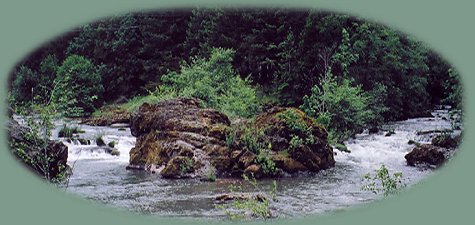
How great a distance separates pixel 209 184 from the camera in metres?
15.9

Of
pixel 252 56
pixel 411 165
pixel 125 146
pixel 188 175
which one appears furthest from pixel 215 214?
pixel 252 56

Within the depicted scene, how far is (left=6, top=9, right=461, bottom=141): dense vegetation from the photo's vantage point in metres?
24.4

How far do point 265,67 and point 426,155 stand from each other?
1530 centimetres

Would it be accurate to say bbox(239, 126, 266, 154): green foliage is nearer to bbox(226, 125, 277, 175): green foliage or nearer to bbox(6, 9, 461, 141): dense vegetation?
bbox(226, 125, 277, 175): green foliage

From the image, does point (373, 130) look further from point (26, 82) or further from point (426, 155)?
point (26, 82)

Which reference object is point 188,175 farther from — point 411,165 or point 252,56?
point 252,56

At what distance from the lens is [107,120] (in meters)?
28.8

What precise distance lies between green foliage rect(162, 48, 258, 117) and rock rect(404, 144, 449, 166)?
6.49 m

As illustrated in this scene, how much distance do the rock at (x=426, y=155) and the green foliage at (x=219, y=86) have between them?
6492 millimetres

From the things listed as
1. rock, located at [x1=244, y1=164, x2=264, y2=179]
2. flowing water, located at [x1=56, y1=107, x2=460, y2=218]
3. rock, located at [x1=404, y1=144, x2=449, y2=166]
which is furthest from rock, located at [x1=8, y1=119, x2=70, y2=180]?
rock, located at [x1=404, y1=144, x2=449, y2=166]

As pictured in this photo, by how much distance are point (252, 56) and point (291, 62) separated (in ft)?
9.84

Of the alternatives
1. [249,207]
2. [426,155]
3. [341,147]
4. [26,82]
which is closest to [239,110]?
[341,147]

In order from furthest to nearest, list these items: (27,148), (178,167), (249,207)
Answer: (178,167) < (27,148) < (249,207)

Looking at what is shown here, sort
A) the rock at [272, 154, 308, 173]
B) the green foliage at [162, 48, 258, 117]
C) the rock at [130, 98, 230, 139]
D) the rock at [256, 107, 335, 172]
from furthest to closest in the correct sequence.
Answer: the green foliage at [162, 48, 258, 117], the rock at [130, 98, 230, 139], the rock at [256, 107, 335, 172], the rock at [272, 154, 308, 173]
